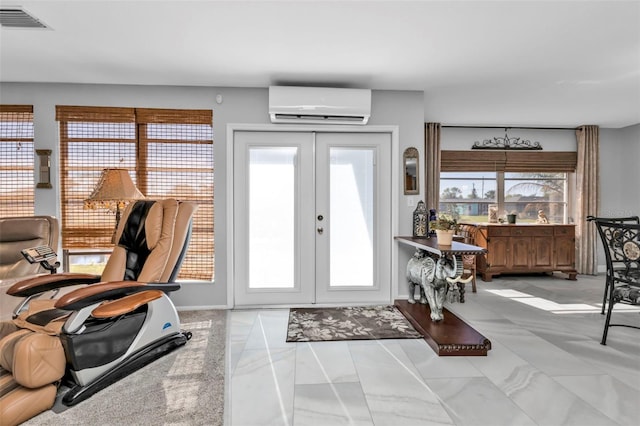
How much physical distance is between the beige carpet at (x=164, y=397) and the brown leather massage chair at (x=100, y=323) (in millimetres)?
76

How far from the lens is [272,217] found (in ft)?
11.9

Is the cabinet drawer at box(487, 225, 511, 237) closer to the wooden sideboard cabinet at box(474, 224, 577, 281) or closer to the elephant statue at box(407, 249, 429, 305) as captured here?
the wooden sideboard cabinet at box(474, 224, 577, 281)

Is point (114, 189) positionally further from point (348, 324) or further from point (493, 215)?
point (493, 215)

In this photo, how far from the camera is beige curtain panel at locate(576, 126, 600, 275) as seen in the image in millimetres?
5254

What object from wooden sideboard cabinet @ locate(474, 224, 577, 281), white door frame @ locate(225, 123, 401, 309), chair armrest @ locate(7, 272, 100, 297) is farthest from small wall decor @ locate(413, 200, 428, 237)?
chair armrest @ locate(7, 272, 100, 297)

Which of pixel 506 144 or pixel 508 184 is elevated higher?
pixel 506 144

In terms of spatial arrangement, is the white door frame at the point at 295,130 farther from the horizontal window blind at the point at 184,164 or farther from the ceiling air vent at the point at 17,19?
the ceiling air vent at the point at 17,19

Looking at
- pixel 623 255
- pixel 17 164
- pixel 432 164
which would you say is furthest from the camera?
pixel 432 164

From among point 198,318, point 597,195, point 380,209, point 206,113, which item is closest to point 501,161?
point 597,195

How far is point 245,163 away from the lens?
357 centimetres

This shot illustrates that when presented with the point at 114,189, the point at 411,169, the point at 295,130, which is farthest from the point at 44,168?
the point at 411,169

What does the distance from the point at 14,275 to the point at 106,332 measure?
4.92 ft

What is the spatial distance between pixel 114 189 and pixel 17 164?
1498mm

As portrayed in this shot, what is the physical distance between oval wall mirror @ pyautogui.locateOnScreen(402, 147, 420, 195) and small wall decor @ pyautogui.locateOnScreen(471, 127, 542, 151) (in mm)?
2369
